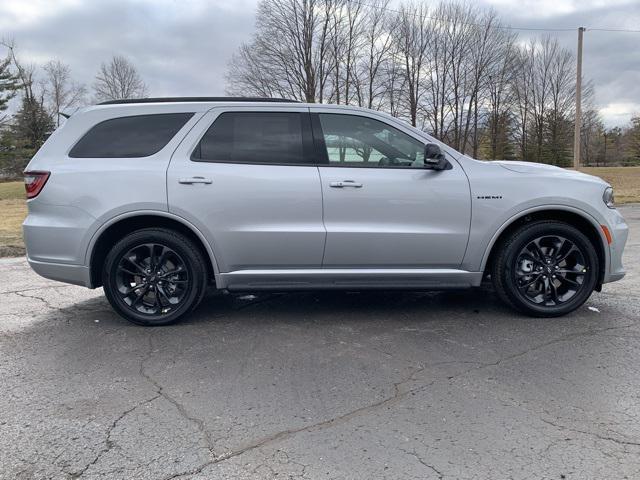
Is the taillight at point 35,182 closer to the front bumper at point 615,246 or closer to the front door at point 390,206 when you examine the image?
the front door at point 390,206

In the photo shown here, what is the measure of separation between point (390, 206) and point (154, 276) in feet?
7.03

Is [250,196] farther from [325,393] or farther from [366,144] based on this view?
[325,393]

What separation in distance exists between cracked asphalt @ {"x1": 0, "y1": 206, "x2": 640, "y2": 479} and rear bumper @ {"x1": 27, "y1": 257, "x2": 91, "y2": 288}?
1.53 ft

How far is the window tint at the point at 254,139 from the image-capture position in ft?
14.6

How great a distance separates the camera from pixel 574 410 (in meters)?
2.97

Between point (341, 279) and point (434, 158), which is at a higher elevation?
point (434, 158)

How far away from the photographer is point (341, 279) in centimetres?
446

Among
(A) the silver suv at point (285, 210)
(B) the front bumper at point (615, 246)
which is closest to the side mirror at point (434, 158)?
(A) the silver suv at point (285, 210)

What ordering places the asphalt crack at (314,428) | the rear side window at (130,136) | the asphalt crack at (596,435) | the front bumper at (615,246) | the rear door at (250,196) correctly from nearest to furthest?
the asphalt crack at (314,428) → the asphalt crack at (596,435) → the rear door at (250,196) → the rear side window at (130,136) → the front bumper at (615,246)

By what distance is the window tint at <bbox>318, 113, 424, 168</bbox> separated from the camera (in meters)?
4.46

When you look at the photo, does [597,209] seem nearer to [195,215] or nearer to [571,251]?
[571,251]

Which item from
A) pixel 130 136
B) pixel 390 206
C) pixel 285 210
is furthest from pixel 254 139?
pixel 390 206

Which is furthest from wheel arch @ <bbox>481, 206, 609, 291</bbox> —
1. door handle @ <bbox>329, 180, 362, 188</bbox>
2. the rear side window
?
the rear side window

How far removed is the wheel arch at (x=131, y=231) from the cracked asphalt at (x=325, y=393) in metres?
0.55
